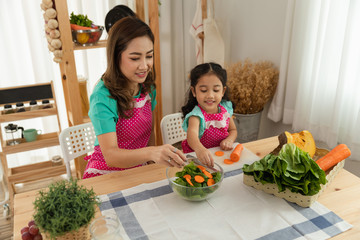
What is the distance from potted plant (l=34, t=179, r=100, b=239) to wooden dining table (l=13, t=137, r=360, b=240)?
0.24m

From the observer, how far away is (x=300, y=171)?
112 cm

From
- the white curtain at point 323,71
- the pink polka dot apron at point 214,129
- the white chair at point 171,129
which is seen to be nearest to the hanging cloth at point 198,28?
the white curtain at point 323,71

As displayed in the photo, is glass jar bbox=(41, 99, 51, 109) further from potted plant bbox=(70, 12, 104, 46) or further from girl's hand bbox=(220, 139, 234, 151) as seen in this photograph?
girl's hand bbox=(220, 139, 234, 151)

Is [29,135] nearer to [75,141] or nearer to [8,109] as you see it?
[8,109]

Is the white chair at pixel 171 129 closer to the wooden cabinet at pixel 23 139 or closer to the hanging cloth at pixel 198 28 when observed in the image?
the wooden cabinet at pixel 23 139

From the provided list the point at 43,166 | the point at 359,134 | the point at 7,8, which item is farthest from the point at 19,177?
the point at 359,134

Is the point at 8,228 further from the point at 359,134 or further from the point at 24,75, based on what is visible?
the point at 359,134

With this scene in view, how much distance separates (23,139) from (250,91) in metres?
1.80

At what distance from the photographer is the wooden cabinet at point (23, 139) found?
230 cm

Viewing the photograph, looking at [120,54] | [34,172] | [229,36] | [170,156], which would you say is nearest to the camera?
[170,156]

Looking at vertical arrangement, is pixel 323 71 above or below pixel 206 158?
above

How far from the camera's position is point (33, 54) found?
2.65 meters

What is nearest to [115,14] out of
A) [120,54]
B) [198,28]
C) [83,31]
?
[83,31]

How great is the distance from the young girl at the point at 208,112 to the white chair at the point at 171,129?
0.15 meters
